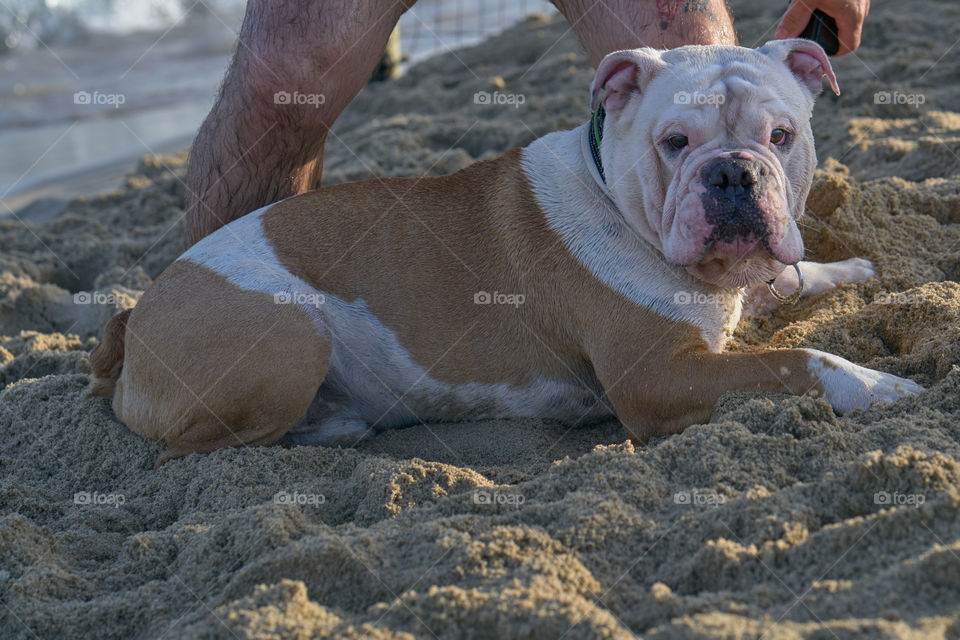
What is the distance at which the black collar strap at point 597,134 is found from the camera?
11.6 feet

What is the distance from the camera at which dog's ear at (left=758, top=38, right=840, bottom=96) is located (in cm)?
323

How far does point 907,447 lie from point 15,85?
42.2 ft

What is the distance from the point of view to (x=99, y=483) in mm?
3395

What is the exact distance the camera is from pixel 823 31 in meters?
4.12
